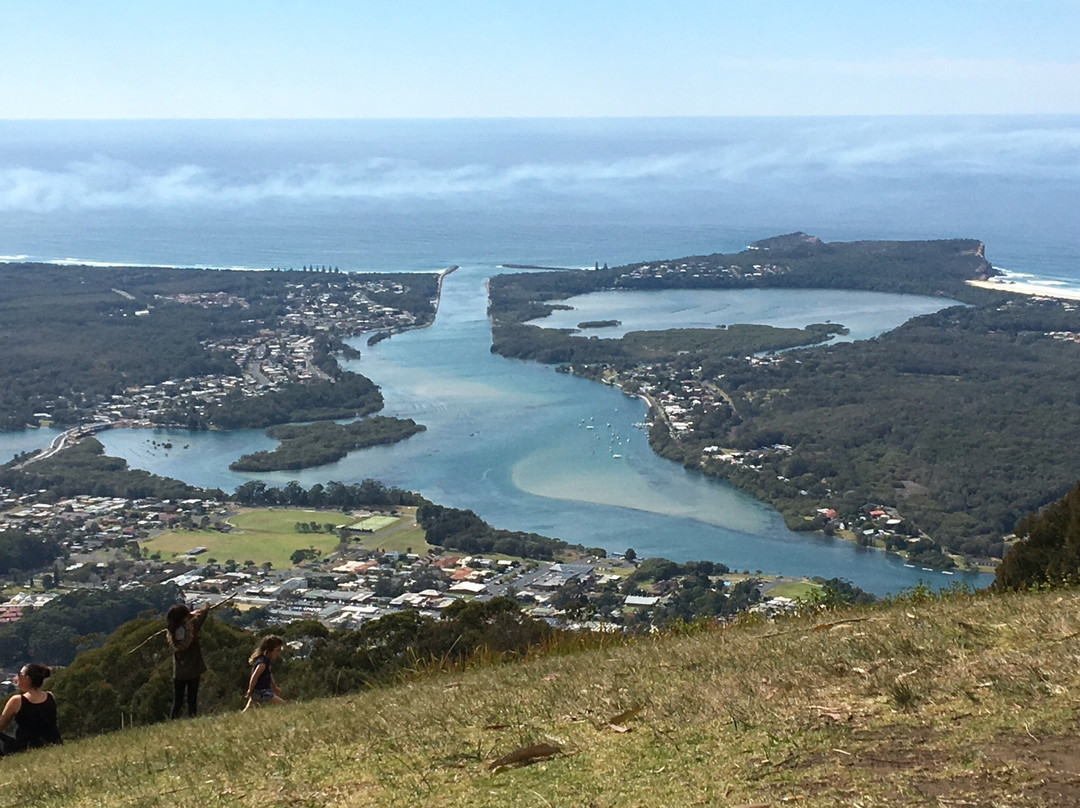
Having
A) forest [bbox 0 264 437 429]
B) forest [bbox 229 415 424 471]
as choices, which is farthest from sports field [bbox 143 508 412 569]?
forest [bbox 0 264 437 429]

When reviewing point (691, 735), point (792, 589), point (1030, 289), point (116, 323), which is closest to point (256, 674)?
point (691, 735)

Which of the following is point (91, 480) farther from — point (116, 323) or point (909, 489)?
point (116, 323)

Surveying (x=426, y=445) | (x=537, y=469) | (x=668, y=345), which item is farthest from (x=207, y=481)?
(x=668, y=345)

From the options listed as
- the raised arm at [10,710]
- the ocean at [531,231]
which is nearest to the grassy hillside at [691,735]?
the raised arm at [10,710]

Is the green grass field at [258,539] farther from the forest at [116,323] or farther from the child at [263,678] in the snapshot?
the child at [263,678]

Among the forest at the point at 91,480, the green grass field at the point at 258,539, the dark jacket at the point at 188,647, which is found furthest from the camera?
the forest at the point at 91,480

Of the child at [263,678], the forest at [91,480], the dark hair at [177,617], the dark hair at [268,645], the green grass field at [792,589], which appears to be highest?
the dark hair at [177,617]

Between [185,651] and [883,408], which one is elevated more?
[185,651]
